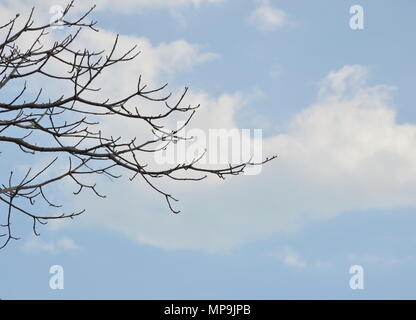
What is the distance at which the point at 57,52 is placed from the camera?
5.72m

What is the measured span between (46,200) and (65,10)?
1.71 metres
